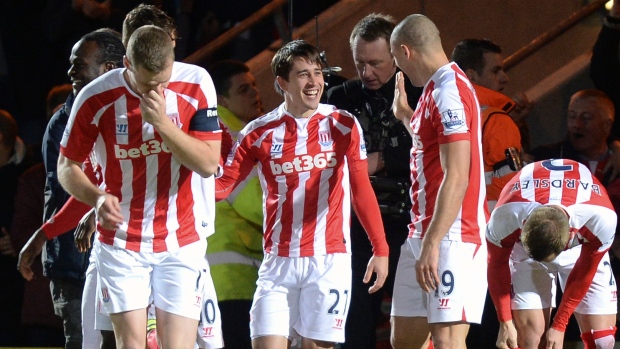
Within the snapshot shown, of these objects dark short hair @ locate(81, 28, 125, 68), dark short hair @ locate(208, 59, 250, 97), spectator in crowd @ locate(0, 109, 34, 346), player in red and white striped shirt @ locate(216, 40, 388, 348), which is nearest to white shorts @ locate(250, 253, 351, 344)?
player in red and white striped shirt @ locate(216, 40, 388, 348)

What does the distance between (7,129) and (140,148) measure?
3124 millimetres

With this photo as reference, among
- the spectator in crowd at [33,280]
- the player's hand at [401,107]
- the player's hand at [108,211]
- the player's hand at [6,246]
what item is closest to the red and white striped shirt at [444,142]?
the player's hand at [401,107]

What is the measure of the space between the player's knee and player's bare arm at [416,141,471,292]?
5.69 feet

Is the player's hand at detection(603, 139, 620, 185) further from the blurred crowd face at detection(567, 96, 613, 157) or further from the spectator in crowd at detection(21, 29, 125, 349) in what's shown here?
the spectator in crowd at detection(21, 29, 125, 349)

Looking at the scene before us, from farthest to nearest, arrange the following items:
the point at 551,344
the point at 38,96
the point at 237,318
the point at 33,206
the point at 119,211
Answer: the point at 38,96 → the point at 33,206 → the point at 237,318 → the point at 551,344 → the point at 119,211

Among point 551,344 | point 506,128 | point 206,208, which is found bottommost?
point 551,344

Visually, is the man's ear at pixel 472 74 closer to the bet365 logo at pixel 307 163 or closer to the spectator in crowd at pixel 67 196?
the bet365 logo at pixel 307 163

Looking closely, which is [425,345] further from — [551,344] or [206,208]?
[206,208]

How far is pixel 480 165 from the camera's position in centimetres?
487

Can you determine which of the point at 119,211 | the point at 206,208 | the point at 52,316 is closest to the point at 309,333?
the point at 206,208

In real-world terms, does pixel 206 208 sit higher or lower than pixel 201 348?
higher

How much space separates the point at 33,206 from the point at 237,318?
1712mm

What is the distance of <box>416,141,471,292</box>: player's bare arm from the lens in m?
4.53

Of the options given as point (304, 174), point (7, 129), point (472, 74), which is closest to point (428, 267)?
point (304, 174)
